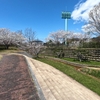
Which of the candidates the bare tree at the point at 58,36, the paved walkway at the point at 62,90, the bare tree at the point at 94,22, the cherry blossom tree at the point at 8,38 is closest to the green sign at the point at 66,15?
the bare tree at the point at 58,36

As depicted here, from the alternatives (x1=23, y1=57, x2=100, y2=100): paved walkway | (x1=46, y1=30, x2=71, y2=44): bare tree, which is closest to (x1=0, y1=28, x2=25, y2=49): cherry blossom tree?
(x1=46, y1=30, x2=71, y2=44): bare tree

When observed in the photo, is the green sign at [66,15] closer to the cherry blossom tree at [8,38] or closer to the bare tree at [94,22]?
the cherry blossom tree at [8,38]

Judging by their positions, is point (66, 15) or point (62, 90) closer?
point (62, 90)

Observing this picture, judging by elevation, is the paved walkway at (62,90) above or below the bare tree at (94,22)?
below

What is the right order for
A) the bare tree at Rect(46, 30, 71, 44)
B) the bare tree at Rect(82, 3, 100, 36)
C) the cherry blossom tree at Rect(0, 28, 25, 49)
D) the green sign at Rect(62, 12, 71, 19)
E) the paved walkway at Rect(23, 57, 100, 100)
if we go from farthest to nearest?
the green sign at Rect(62, 12, 71, 19) < the bare tree at Rect(46, 30, 71, 44) < the cherry blossom tree at Rect(0, 28, 25, 49) < the bare tree at Rect(82, 3, 100, 36) < the paved walkway at Rect(23, 57, 100, 100)

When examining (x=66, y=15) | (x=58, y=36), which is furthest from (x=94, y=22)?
(x=66, y=15)

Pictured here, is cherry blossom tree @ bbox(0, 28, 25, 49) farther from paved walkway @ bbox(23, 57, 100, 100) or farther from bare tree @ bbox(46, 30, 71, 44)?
paved walkway @ bbox(23, 57, 100, 100)

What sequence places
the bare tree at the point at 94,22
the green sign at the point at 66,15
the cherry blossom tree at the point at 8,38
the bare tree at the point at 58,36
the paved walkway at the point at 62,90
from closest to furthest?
1. the paved walkway at the point at 62,90
2. the bare tree at the point at 94,22
3. the cherry blossom tree at the point at 8,38
4. the bare tree at the point at 58,36
5. the green sign at the point at 66,15

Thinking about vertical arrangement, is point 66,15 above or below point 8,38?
above

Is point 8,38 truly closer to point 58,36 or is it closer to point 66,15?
point 58,36

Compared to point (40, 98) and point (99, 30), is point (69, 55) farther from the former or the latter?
point (40, 98)

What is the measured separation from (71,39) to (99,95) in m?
39.1

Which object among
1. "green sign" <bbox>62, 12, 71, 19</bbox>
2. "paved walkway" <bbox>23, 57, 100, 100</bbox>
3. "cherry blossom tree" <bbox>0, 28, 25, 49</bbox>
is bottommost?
"paved walkway" <bbox>23, 57, 100, 100</bbox>

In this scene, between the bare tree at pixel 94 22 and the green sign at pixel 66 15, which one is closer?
the bare tree at pixel 94 22
